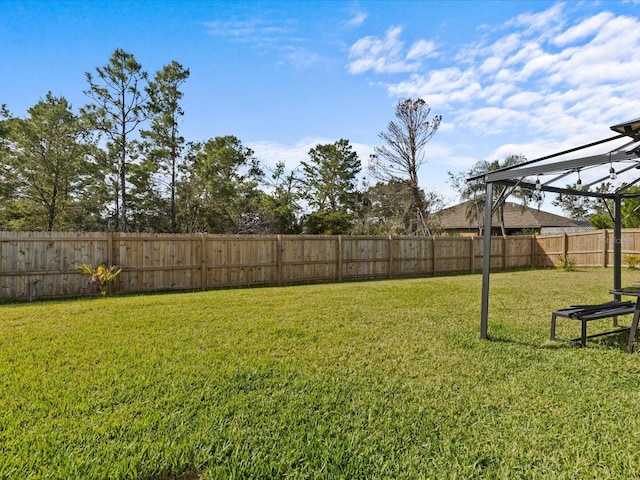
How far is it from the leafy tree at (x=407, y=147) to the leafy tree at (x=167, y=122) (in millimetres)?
11255

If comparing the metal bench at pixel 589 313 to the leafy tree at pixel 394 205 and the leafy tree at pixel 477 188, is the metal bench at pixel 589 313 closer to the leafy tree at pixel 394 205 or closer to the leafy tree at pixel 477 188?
the leafy tree at pixel 394 205

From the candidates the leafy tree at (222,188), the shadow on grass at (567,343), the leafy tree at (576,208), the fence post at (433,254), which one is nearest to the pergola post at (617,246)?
the shadow on grass at (567,343)

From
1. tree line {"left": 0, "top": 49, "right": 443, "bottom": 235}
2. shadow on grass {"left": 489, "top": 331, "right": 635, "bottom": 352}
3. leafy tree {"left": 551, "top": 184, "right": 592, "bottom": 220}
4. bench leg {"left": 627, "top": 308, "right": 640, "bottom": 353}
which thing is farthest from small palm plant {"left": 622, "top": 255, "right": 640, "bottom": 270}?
leafy tree {"left": 551, "top": 184, "right": 592, "bottom": 220}

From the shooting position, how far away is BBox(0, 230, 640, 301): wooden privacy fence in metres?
7.85

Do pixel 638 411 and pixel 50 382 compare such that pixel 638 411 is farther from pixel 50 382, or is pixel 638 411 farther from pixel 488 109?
pixel 488 109

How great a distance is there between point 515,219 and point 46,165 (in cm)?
3025

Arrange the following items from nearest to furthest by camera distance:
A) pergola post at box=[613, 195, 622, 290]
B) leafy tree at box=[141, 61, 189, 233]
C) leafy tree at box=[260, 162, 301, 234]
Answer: pergola post at box=[613, 195, 622, 290], leafy tree at box=[141, 61, 189, 233], leafy tree at box=[260, 162, 301, 234]

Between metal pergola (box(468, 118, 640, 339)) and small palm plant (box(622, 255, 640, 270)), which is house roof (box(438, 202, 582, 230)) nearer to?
small palm plant (box(622, 255, 640, 270))

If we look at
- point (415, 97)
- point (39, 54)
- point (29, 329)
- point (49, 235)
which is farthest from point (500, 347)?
point (415, 97)

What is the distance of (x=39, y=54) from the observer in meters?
8.67

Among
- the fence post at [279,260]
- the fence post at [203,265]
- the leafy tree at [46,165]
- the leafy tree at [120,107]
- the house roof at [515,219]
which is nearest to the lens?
the fence post at [203,265]

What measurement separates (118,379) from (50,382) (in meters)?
0.56

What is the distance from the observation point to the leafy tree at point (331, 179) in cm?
2394

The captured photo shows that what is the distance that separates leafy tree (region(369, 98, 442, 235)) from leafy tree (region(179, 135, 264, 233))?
765 cm
